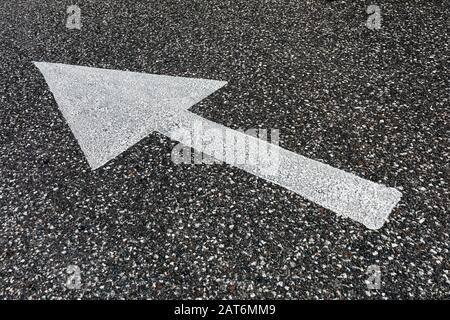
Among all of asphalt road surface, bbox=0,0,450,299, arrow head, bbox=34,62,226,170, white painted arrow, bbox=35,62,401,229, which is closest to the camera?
asphalt road surface, bbox=0,0,450,299

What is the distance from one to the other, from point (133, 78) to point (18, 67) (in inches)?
37.9

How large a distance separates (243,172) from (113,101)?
110 centimetres

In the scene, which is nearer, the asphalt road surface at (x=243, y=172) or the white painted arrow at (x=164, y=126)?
the asphalt road surface at (x=243, y=172)

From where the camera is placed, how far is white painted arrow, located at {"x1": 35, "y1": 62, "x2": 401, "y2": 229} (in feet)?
7.08

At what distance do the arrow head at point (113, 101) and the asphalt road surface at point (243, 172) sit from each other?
0.24ft

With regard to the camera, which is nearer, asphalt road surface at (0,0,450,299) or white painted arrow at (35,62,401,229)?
asphalt road surface at (0,0,450,299)

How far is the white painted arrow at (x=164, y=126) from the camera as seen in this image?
2158 millimetres

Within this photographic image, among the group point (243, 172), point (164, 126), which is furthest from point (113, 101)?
point (243, 172)

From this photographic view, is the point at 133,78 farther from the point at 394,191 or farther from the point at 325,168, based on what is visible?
the point at 394,191

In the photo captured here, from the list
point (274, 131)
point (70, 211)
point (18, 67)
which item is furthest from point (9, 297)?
point (18, 67)

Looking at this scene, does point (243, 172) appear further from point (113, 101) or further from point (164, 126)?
point (113, 101)

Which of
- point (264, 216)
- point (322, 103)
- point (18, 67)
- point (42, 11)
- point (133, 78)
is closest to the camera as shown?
point (264, 216)

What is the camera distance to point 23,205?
89.5 inches

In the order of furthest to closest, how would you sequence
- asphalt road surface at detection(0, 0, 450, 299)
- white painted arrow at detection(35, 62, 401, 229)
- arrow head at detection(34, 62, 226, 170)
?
arrow head at detection(34, 62, 226, 170) < white painted arrow at detection(35, 62, 401, 229) < asphalt road surface at detection(0, 0, 450, 299)
